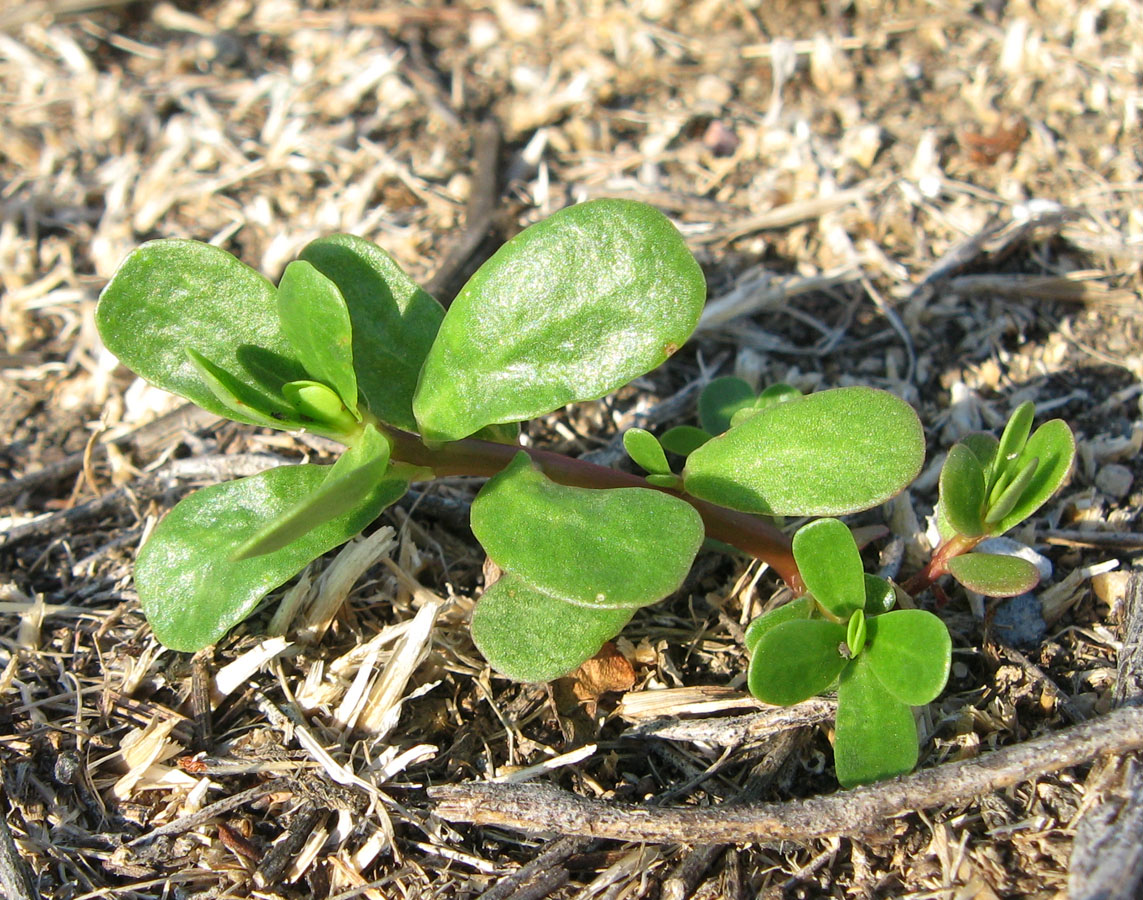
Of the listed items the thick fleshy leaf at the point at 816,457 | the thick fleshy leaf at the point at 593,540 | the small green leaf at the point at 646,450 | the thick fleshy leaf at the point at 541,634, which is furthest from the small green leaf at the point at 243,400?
the thick fleshy leaf at the point at 816,457

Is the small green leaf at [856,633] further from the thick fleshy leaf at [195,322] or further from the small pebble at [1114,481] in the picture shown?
the thick fleshy leaf at [195,322]

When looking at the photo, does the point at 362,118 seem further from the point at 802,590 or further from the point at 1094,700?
the point at 1094,700

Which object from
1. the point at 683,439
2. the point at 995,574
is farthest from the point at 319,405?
the point at 995,574

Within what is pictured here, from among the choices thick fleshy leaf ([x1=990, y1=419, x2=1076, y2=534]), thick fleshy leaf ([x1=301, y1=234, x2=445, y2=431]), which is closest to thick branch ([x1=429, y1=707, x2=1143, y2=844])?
thick fleshy leaf ([x1=990, y1=419, x2=1076, y2=534])

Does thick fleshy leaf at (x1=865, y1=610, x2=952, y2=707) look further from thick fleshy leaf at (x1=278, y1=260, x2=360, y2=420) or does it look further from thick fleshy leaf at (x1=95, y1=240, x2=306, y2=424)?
thick fleshy leaf at (x1=95, y1=240, x2=306, y2=424)

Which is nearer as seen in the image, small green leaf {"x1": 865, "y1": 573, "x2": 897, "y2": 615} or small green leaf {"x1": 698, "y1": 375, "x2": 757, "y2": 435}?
small green leaf {"x1": 865, "y1": 573, "x2": 897, "y2": 615}

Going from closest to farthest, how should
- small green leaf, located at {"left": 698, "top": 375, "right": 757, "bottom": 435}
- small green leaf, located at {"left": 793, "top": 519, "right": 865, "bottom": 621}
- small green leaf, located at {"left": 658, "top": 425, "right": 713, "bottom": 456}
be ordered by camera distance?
small green leaf, located at {"left": 793, "top": 519, "right": 865, "bottom": 621} → small green leaf, located at {"left": 658, "top": 425, "right": 713, "bottom": 456} → small green leaf, located at {"left": 698, "top": 375, "right": 757, "bottom": 435}

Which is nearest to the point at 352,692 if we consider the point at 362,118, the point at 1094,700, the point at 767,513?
the point at 767,513

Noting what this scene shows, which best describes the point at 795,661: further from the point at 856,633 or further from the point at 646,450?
the point at 646,450
